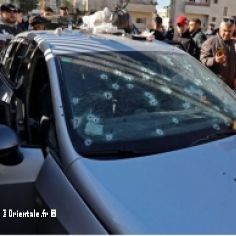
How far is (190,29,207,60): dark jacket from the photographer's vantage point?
6.49 meters

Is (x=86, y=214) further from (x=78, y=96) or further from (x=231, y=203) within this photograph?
(x=78, y=96)

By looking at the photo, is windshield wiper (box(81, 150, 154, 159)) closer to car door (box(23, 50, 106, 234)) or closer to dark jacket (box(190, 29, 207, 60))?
car door (box(23, 50, 106, 234))

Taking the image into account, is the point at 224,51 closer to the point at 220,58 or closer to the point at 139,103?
the point at 220,58

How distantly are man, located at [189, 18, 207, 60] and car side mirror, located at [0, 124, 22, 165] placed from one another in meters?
4.70

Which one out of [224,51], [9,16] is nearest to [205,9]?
[9,16]

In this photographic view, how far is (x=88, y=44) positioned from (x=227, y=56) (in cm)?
276

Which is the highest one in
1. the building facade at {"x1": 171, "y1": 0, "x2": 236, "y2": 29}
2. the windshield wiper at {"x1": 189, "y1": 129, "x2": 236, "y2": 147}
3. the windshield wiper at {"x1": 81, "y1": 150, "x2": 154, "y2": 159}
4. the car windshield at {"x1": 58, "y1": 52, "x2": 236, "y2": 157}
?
the car windshield at {"x1": 58, "y1": 52, "x2": 236, "y2": 157}

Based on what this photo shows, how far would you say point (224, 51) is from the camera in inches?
201

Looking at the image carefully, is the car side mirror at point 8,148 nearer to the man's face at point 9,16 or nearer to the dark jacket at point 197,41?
the dark jacket at point 197,41

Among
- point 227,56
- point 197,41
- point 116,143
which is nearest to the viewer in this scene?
point 116,143

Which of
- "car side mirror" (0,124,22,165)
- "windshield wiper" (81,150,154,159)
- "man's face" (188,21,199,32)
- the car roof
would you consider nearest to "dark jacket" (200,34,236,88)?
"man's face" (188,21,199,32)

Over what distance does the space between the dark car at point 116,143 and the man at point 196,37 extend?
340 cm

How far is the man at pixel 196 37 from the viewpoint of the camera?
21.3 ft

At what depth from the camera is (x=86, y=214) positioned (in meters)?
1.82
